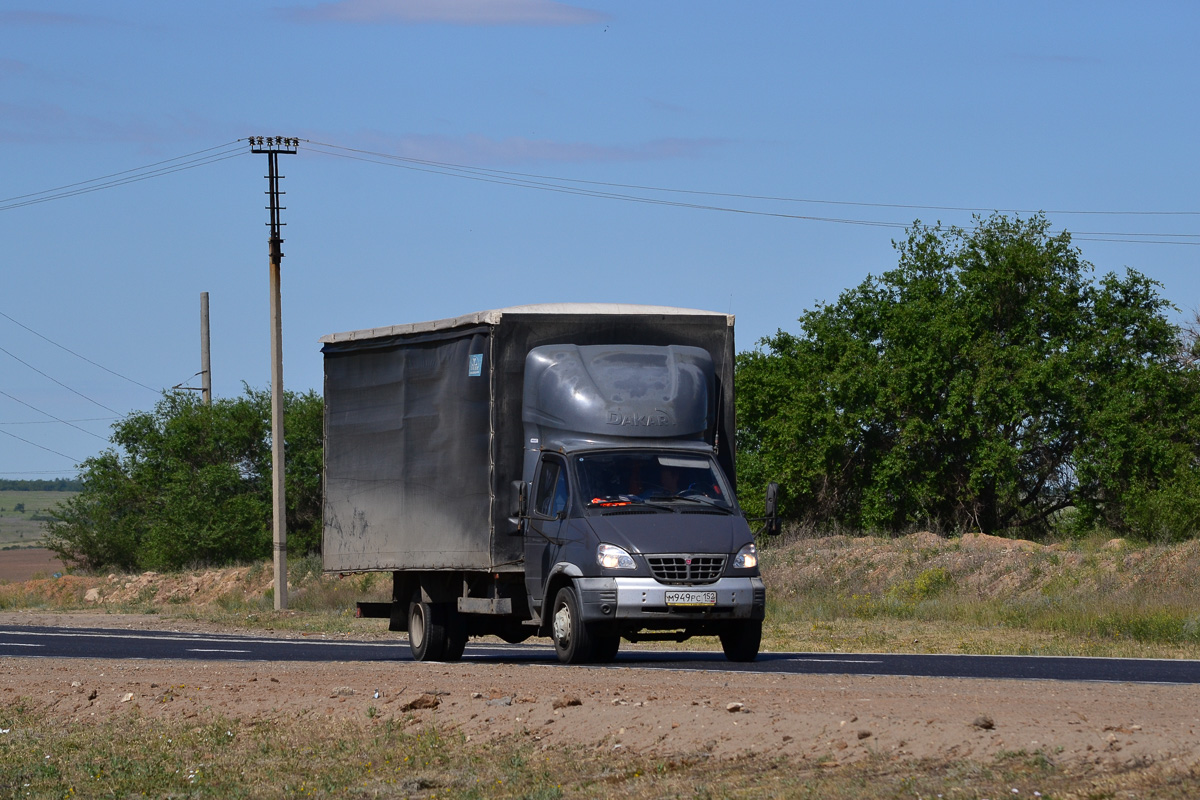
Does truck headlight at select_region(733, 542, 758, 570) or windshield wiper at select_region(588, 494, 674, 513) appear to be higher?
windshield wiper at select_region(588, 494, 674, 513)

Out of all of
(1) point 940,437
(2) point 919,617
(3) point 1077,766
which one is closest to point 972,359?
(1) point 940,437

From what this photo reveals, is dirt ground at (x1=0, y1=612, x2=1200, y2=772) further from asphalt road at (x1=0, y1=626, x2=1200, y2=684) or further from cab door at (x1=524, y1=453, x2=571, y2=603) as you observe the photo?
asphalt road at (x1=0, y1=626, x2=1200, y2=684)

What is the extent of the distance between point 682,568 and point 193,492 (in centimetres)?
4440

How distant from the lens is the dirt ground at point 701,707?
9.80 m

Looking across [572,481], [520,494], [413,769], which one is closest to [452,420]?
[520,494]

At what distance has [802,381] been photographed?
48.9 meters

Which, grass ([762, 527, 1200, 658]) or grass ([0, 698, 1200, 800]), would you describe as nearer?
grass ([0, 698, 1200, 800])

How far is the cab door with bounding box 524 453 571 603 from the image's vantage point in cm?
1638

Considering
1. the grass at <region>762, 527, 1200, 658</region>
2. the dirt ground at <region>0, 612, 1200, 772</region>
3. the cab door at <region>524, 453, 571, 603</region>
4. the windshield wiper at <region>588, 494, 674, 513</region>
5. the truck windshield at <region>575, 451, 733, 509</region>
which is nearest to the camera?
the dirt ground at <region>0, 612, 1200, 772</region>

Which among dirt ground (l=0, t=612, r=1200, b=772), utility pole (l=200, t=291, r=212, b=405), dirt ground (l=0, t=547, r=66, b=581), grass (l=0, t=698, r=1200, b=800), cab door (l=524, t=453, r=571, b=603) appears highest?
utility pole (l=200, t=291, r=212, b=405)

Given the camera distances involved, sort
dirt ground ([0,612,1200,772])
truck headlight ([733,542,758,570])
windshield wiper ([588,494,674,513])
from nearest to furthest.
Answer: dirt ground ([0,612,1200,772]) < truck headlight ([733,542,758,570]) < windshield wiper ([588,494,674,513])

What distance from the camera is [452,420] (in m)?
17.7

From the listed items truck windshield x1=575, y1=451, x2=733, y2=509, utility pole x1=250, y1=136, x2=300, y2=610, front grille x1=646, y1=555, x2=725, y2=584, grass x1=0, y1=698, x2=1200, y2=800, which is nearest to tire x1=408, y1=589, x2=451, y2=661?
truck windshield x1=575, y1=451, x2=733, y2=509

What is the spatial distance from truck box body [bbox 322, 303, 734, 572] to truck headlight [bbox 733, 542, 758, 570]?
1299 mm
